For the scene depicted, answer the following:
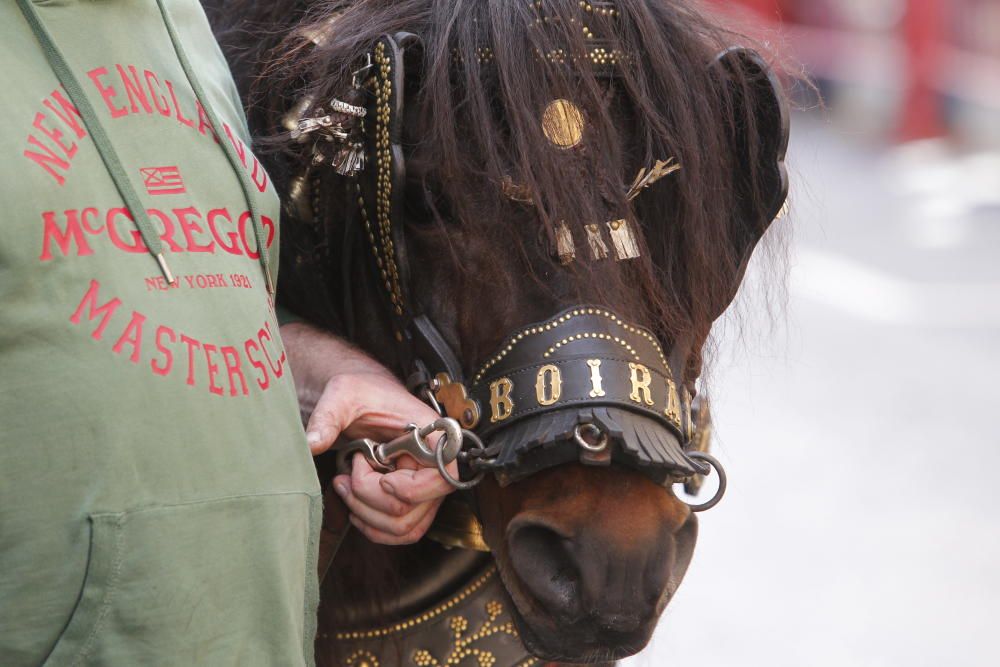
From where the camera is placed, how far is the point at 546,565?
4.43 ft

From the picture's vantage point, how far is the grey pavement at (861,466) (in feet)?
12.3

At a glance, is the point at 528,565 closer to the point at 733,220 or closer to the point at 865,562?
the point at 733,220

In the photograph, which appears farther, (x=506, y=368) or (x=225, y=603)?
(x=506, y=368)

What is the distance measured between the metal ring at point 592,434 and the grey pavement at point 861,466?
0.52 m

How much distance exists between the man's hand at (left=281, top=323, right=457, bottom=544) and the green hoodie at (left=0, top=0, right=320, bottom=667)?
19 cm

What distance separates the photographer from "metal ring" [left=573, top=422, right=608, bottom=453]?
4.24 feet

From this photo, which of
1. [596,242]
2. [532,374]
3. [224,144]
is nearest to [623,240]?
[596,242]

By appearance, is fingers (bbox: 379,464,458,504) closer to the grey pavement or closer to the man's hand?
the man's hand

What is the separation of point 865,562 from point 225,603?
337 centimetres

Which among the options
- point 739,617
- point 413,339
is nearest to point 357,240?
point 413,339

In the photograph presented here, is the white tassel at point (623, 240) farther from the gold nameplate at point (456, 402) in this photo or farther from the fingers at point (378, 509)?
the fingers at point (378, 509)

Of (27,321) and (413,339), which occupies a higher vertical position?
(27,321)

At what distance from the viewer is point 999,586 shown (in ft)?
13.2

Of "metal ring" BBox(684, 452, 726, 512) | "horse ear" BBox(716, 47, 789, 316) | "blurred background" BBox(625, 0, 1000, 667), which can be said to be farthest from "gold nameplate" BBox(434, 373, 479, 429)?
"blurred background" BBox(625, 0, 1000, 667)
